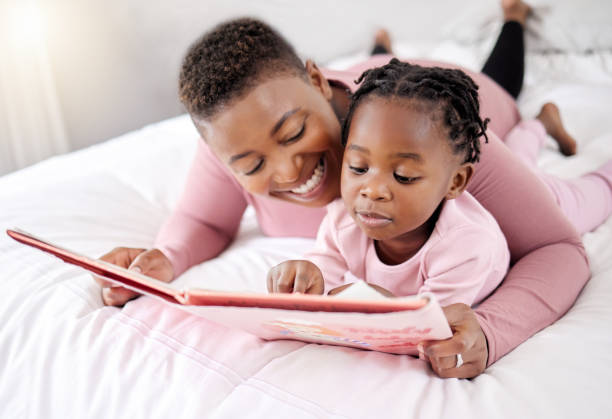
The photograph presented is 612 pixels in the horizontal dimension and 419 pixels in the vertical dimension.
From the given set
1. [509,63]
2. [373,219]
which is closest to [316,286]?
[373,219]

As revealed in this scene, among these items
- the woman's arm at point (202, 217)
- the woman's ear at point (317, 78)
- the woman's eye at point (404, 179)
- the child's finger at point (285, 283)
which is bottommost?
the woman's arm at point (202, 217)

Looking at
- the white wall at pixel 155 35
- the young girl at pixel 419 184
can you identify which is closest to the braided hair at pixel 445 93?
the young girl at pixel 419 184

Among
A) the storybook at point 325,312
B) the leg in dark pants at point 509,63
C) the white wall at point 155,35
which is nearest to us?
the storybook at point 325,312

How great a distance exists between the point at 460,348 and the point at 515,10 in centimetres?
149

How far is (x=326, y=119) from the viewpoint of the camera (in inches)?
34.3

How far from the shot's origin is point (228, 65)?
786 mm

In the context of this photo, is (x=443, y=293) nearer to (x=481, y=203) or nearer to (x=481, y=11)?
(x=481, y=203)

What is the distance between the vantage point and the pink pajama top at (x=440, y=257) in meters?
0.74

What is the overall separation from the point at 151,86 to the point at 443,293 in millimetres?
1989

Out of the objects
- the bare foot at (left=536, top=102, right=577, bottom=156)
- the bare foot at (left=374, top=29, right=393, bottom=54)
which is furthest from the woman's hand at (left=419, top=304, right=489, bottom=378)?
the bare foot at (left=374, top=29, right=393, bottom=54)

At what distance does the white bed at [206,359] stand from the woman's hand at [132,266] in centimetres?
2

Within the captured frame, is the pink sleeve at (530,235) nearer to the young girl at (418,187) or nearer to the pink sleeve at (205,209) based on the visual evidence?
the young girl at (418,187)

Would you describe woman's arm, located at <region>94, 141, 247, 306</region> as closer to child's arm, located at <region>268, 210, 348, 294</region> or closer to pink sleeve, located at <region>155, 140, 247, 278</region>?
pink sleeve, located at <region>155, 140, 247, 278</region>

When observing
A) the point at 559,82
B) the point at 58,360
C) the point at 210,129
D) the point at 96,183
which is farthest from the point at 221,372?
the point at 559,82
